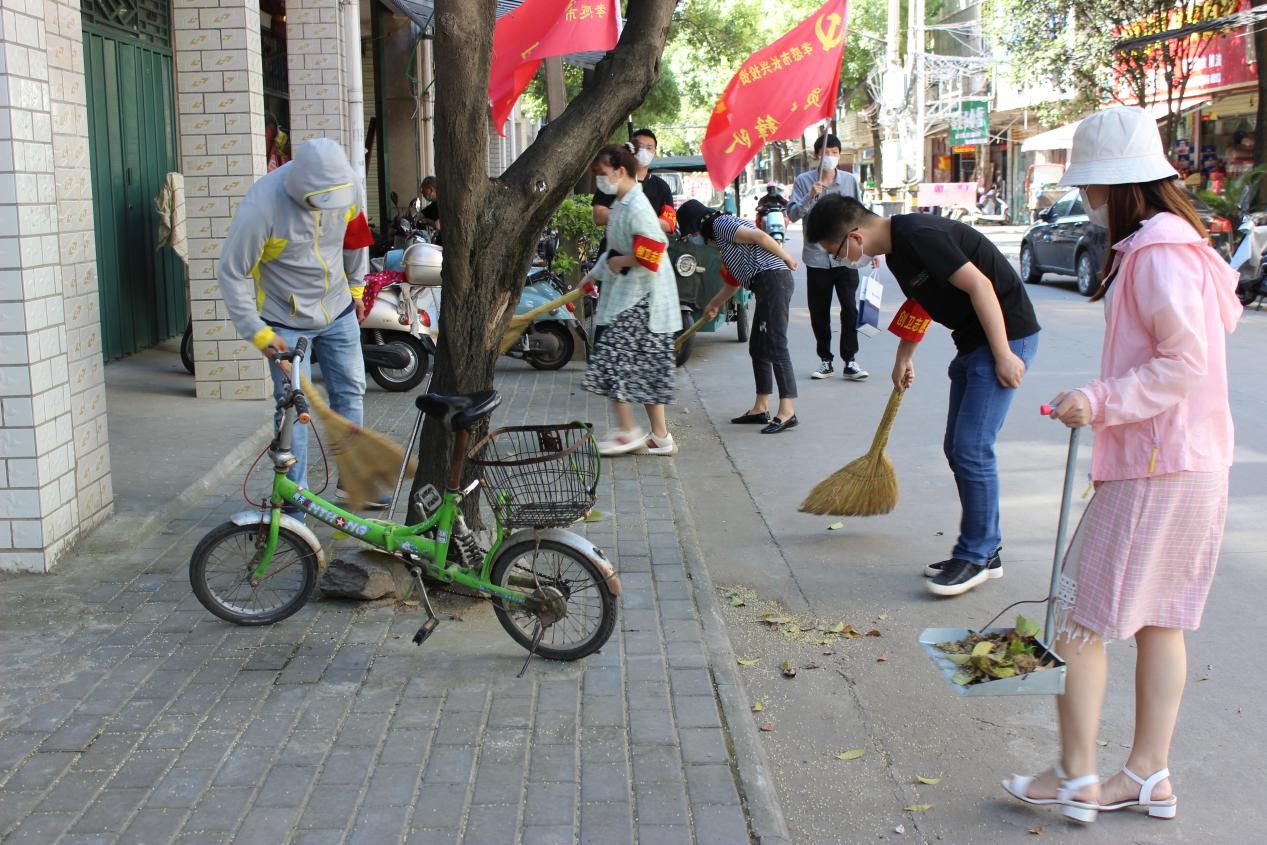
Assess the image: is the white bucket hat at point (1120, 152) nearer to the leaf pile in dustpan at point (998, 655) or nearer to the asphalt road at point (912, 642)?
the leaf pile in dustpan at point (998, 655)

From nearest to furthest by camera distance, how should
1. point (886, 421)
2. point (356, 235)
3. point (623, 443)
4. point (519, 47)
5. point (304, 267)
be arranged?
1. point (304, 267)
2. point (886, 421)
3. point (356, 235)
4. point (623, 443)
5. point (519, 47)

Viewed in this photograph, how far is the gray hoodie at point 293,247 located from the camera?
5.35m

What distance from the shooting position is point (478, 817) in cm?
338

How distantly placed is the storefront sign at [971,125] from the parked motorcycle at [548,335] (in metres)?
30.8

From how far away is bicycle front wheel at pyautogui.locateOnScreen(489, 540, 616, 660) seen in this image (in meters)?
4.38

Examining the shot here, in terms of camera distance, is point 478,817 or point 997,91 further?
point 997,91

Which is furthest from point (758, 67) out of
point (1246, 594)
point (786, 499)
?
point (1246, 594)

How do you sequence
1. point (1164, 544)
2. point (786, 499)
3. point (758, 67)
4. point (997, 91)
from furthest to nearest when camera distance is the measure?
point (997, 91) → point (758, 67) → point (786, 499) → point (1164, 544)

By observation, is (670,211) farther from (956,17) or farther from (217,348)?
(956,17)

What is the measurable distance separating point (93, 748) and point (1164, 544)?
10.1 feet

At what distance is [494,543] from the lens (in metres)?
4.52

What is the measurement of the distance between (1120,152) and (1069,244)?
1648 centimetres

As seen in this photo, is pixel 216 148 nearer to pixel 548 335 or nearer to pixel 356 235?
pixel 356 235

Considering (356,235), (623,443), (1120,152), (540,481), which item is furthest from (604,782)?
(623,443)
